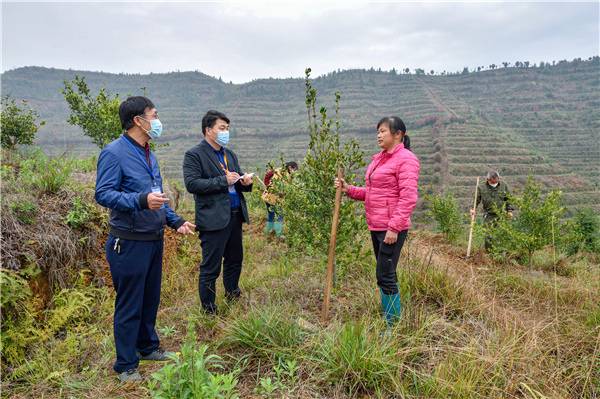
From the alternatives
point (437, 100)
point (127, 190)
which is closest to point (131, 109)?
point (127, 190)

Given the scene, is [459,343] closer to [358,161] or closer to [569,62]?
[358,161]

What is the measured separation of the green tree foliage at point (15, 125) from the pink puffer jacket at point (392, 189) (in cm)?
1063

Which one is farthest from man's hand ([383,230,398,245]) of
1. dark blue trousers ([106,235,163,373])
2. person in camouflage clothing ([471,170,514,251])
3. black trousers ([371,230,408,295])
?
person in camouflage clothing ([471,170,514,251])

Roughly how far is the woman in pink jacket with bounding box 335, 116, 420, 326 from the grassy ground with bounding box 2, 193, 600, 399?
0.36 m

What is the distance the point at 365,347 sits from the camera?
2787 millimetres

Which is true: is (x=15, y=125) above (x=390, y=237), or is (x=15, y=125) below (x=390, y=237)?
above

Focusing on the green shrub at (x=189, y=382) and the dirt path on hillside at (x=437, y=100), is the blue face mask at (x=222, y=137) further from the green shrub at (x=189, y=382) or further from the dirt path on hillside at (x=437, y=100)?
the dirt path on hillside at (x=437, y=100)

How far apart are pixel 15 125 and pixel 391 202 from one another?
38.5 ft

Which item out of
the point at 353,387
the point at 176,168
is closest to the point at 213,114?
the point at 353,387

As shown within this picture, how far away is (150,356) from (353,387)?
74.5 inches

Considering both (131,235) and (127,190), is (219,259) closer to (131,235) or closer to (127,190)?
(131,235)

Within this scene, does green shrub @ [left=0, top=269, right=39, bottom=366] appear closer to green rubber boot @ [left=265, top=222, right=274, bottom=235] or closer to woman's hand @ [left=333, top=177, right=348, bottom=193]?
woman's hand @ [left=333, top=177, right=348, bottom=193]

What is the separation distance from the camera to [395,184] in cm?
337

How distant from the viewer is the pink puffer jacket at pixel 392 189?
322cm
